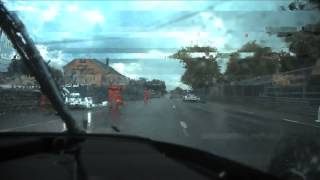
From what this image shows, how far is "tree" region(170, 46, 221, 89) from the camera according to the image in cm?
543

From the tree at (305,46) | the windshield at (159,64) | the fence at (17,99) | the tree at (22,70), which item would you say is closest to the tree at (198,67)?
the windshield at (159,64)

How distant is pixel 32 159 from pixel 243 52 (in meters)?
2.38

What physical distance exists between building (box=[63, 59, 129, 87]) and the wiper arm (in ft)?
0.99

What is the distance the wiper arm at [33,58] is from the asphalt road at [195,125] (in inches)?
4.4

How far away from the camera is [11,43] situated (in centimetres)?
438

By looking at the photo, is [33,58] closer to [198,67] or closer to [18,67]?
[18,67]

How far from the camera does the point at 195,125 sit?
6.67 m

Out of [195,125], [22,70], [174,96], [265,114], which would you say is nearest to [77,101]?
[22,70]

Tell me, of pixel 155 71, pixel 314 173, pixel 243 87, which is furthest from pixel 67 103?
pixel 243 87

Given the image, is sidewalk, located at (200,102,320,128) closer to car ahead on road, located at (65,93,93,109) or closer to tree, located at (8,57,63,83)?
car ahead on road, located at (65,93,93,109)

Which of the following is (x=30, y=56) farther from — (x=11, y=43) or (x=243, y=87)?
(x=243, y=87)

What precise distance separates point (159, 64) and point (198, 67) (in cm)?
73

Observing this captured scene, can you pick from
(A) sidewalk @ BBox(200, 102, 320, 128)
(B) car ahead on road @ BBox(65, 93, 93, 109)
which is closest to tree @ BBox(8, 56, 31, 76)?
(B) car ahead on road @ BBox(65, 93, 93, 109)

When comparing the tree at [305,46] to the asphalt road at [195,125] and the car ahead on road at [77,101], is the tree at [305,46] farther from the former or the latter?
the car ahead on road at [77,101]
